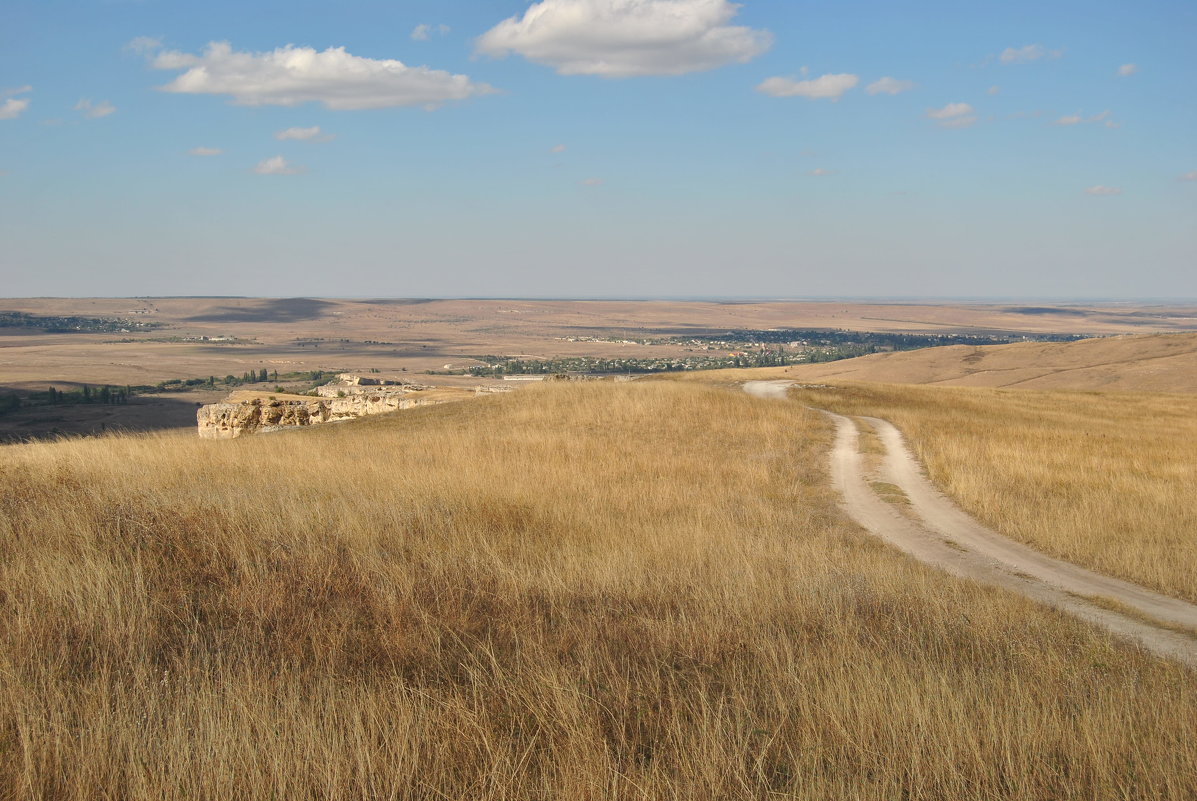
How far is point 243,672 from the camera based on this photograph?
14.7ft

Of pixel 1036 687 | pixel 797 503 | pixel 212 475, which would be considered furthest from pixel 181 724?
pixel 797 503

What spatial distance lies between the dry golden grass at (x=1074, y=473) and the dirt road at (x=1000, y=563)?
0.39m

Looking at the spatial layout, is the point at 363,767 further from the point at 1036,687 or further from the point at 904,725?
the point at 1036,687

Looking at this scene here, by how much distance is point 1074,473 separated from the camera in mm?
16359

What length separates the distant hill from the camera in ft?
185

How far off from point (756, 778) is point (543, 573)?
3.37 m

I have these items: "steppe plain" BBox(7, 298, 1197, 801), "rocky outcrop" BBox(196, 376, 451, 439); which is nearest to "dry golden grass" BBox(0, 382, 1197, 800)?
"steppe plain" BBox(7, 298, 1197, 801)

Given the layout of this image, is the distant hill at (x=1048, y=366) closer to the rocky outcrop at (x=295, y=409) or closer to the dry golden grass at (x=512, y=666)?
the rocky outcrop at (x=295, y=409)

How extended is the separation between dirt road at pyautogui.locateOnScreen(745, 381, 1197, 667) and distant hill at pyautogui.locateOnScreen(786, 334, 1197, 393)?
125 ft

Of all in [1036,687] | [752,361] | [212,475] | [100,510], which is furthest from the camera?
[752,361]

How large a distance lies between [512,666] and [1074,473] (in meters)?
15.4

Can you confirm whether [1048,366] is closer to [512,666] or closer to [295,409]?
[295,409]

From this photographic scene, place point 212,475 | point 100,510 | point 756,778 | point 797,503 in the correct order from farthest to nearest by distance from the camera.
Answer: point 797,503 < point 212,475 < point 100,510 < point 756,778

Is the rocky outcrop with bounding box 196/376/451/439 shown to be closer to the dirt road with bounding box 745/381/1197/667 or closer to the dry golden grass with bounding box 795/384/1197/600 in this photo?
the dry golden grass with bounding box 795/384/1197/600
